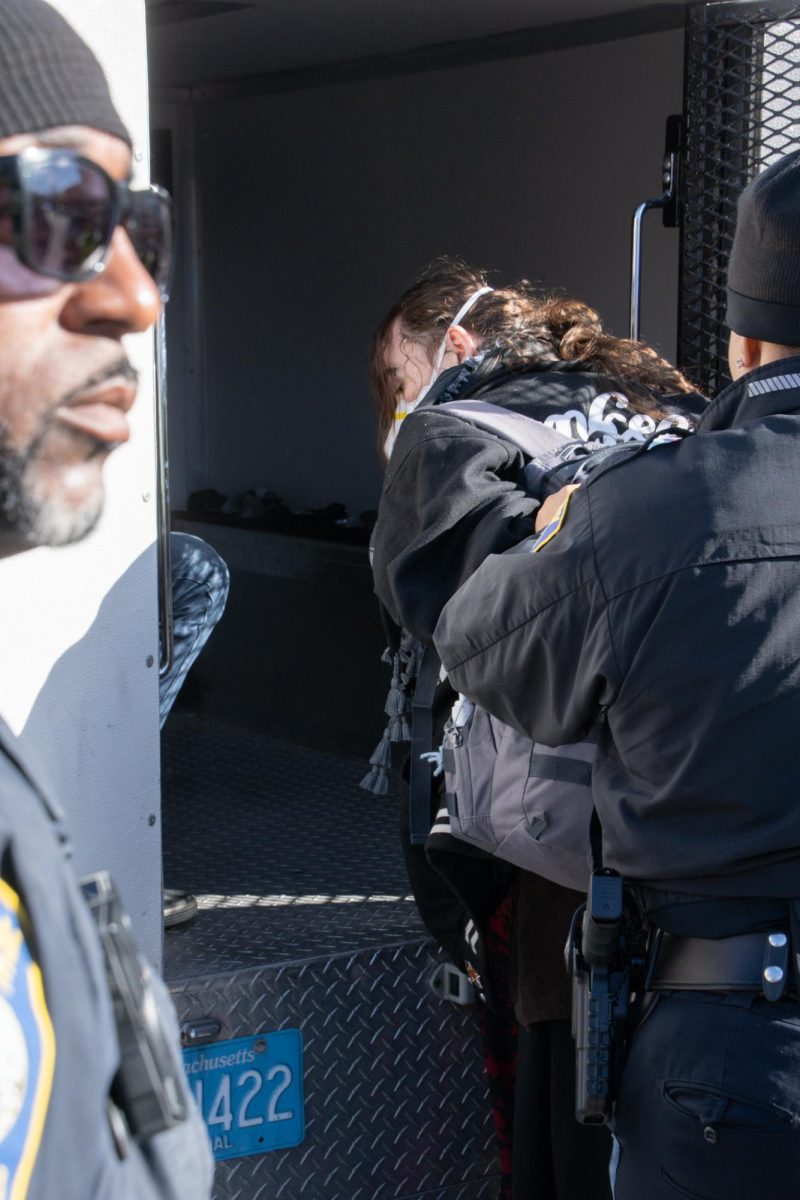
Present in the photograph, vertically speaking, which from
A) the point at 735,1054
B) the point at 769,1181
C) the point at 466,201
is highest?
the point at 466,201

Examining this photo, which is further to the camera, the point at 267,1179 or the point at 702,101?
the point at 702,101

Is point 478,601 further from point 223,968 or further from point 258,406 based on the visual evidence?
point 258,406

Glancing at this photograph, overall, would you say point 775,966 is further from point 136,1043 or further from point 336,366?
point 336,366

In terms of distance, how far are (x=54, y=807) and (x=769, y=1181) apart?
3.15ft

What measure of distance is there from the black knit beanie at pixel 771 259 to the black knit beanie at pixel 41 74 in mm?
873

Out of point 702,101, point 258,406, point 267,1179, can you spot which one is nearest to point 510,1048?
point 267,1179

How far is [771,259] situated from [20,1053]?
124 centimetres

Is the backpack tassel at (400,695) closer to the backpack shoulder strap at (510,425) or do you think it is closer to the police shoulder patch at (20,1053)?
the backpack shoulder strap at (510,425)

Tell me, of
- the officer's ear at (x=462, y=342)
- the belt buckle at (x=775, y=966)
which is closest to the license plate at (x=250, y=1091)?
the belt buckle at (x=775, y=966)

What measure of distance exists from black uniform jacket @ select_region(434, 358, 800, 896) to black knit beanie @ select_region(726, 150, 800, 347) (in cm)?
6

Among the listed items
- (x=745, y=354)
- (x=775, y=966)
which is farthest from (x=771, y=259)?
(x=775, y=966)

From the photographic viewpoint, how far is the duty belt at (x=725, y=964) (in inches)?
60.7

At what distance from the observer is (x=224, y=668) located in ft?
16.3

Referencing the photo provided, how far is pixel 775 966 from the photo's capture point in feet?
5.08
